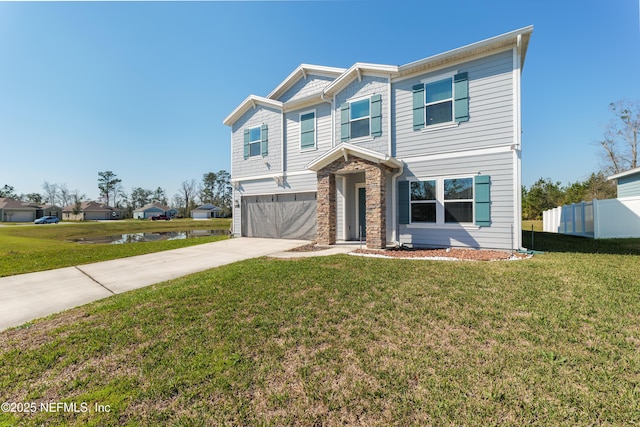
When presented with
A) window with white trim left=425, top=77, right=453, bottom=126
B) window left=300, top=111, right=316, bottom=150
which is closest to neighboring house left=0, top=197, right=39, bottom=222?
window left=300, top=111, right=316, bottom=150

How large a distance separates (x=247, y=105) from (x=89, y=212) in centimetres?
6431

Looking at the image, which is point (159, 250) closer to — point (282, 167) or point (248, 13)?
point (282, 167)

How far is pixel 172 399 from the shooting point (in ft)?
7.96

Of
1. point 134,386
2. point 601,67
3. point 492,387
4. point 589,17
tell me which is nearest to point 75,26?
point 134,386

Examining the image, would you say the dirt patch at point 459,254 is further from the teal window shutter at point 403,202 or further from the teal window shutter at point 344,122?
the teal window shutter at point 344,122

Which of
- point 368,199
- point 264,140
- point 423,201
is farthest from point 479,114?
point 264,140

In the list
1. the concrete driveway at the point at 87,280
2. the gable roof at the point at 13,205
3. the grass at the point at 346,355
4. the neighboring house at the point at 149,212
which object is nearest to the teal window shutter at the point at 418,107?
the grass at the point at 346,355

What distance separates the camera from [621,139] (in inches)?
1007

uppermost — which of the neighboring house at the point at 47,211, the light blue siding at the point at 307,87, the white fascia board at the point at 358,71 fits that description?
the light blue siding at the point at 307,87

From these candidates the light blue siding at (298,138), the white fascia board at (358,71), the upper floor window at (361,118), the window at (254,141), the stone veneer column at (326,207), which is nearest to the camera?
the white fascia board at (358,71)

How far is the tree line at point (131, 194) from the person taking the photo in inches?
2646

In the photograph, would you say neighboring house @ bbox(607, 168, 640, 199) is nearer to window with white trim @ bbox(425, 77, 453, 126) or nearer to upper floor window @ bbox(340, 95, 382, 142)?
window with white trim @ bbox(425, 77, 453, 126)

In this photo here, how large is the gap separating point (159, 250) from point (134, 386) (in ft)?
31.7

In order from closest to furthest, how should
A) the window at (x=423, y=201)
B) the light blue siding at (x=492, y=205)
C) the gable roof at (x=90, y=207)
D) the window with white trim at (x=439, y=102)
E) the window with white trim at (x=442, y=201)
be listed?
the light blue siding at (x=492, y=205)
the window with white trim at (x=442, y=201)
the window with white trim at (x=439, y=102)
the window at (x=423, y=201)
the gable roof at (x=90, y=207)
